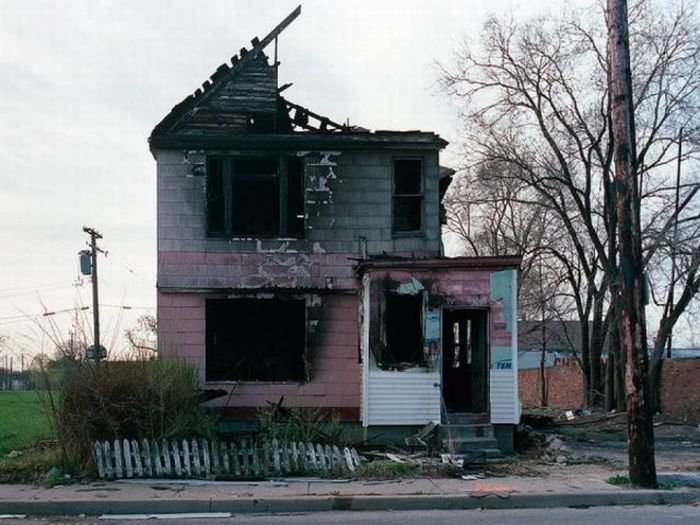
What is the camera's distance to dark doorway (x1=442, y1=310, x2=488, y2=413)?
647 inches

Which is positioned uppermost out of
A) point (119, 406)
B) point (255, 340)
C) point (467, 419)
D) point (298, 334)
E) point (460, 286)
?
point (460, 286)

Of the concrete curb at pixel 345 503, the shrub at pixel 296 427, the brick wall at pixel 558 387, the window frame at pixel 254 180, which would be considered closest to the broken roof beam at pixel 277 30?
the window frame at pixel 254 180

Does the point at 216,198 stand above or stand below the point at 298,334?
above

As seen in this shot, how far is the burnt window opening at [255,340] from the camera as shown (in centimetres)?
1755

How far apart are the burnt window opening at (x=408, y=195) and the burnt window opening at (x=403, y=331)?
1907 millimetres

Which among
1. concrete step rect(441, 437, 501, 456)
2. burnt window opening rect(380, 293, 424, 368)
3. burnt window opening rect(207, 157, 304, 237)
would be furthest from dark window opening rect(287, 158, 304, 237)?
concrete step rect(441, 437, 501, 456)

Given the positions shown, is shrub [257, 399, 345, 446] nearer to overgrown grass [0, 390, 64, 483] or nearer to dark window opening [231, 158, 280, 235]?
overgrown grass [0, 390, 64, 483]

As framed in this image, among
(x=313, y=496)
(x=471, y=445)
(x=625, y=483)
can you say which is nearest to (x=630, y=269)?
(x=625, y=483)

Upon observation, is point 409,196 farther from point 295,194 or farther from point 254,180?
point 254,180

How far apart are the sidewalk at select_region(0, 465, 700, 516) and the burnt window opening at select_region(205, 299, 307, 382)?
5486mm

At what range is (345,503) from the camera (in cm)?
1092

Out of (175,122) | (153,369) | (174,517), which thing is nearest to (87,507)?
(174,517)

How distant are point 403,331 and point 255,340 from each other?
3814 millimetres

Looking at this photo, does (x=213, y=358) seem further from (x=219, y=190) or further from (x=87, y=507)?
(x=87, y=507)
